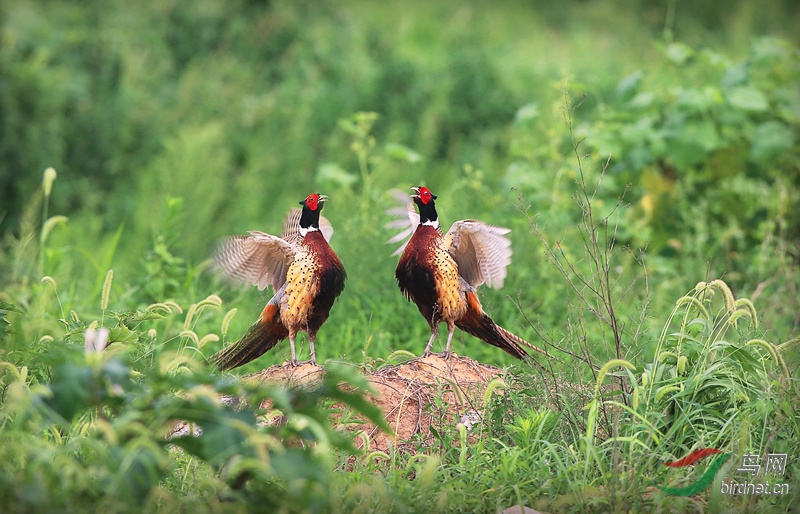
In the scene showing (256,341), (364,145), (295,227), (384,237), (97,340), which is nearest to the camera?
(97,340)

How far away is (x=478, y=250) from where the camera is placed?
3889mm

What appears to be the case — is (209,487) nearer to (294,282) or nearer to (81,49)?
(294,282)

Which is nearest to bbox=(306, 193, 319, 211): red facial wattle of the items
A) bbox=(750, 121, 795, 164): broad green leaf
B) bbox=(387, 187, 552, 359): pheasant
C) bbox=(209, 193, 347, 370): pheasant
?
bbox=(209, 193, 347, 370): pheasant

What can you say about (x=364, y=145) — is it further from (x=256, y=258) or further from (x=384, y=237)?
(x=256, y=258)

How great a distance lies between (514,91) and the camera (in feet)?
29.7

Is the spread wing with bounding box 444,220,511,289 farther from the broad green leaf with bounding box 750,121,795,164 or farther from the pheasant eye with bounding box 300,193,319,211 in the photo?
the broad green leaf with bounding box 750,121,795,164

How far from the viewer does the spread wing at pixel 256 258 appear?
383 centimetres

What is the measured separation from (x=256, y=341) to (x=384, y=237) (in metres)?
1.76

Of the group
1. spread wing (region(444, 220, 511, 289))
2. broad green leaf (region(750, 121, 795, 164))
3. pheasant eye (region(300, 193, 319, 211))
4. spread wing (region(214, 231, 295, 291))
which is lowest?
spread wing (region(214, 231, 295, 291))

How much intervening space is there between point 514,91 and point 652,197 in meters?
2.76

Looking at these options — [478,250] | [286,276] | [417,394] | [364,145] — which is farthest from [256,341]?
[364,145]

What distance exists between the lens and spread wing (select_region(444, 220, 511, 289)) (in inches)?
150

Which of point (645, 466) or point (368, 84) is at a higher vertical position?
point (368, 84)

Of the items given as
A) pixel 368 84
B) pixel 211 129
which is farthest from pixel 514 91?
pixel 211 129
